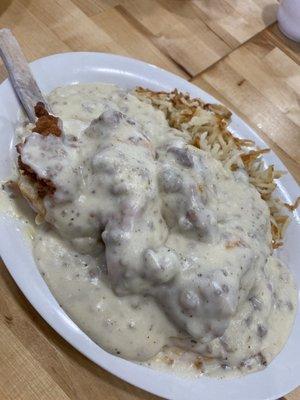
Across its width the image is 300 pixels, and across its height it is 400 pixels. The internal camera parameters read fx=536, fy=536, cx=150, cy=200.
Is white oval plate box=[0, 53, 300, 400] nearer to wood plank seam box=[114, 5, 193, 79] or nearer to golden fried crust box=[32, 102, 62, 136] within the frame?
golden fried crust box=[32, 102, 62, 136]

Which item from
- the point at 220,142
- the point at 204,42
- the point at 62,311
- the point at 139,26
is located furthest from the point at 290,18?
the point at 62,311

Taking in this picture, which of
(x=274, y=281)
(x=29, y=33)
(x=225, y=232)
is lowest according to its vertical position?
(x=29, y=33)

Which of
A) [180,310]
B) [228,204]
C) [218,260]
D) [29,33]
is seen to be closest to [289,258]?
[228,204]

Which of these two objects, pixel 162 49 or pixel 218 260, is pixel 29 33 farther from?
pixel 218 260

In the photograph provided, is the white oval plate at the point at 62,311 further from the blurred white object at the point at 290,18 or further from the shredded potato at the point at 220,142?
the blurred white object at the point at 290,18

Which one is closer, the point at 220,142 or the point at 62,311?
the point at 62,311

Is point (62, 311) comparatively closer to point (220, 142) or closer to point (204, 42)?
point (220, 142)
